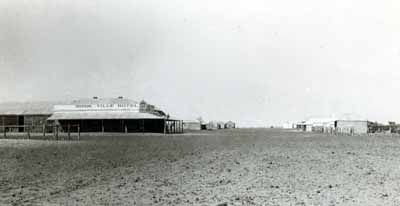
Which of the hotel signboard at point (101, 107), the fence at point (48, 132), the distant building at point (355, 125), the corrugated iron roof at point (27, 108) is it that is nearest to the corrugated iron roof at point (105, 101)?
the hotel signboard at point (101, 107)

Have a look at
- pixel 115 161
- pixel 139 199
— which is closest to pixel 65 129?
pixel 115 161

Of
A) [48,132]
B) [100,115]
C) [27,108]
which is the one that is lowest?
[48,132]

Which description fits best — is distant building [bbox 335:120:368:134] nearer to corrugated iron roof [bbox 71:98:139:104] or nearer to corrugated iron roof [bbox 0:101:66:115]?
corrugated iron roof [bbox 71:98:139:104]

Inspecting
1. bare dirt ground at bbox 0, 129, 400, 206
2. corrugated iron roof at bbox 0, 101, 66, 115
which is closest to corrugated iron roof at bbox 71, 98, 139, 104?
corrugated iron roof at bbox 0, 101, 66, 115

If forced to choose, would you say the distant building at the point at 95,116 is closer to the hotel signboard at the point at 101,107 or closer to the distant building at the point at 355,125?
the hotel signboard at the point at 101,107

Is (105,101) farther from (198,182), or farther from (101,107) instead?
(198,182)

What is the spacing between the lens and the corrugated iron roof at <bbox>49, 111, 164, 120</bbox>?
57.5 metres

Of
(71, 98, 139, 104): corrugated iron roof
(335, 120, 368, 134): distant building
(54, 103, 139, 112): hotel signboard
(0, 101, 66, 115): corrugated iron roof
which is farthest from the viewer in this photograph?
(335, 120, 368, 134): distant building

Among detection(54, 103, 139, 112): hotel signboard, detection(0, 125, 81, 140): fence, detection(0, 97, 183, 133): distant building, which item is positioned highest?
detection(54, 103, 139, 112): hotel signboard

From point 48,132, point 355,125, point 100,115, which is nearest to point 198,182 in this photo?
point 100,115

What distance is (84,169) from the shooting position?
14031mm

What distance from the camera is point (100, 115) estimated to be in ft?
194

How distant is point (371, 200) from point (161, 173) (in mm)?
6066

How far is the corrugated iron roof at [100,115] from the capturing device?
57.5 meters
